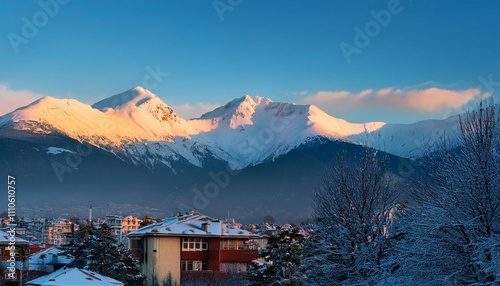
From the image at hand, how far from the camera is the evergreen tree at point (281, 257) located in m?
33.2

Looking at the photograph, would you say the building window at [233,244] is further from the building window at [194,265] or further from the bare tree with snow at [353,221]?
the bare tree with snow at [353,221]

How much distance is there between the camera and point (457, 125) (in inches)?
714

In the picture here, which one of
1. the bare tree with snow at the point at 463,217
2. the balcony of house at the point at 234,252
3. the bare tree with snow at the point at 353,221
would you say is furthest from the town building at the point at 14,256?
the bare tree with snow at the point at 463,217

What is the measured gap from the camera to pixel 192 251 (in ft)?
181

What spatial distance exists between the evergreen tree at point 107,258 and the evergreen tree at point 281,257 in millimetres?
13202

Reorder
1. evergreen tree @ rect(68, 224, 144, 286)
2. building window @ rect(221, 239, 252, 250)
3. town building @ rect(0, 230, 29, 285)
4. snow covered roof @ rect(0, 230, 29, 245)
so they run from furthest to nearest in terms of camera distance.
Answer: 1. building window @ rect(221, 239, 252, 250)
2. snow covered roof @ rect(0, 230, 29, 245)
3. evergreen tree @ rect(68, 224, 144, 286)
4. town building @ rect(0, 230, 29, 285)

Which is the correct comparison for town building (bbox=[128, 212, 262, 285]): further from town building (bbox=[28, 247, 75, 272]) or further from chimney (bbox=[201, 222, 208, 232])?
town building (bbox=[28, 247, 75, 272])

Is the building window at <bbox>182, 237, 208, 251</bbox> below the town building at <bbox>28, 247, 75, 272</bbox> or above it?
above

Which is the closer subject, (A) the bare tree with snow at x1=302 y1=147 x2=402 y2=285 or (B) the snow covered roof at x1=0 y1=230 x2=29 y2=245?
(A) the bare tree with snow at x1=302 y1=147 x2=402 y2=285

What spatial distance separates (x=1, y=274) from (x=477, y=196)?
124ft

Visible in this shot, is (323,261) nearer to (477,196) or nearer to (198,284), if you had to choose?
(477,196)

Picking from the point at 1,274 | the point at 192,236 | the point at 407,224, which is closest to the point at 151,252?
the point at 192,236

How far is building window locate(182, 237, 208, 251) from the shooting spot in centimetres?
5506

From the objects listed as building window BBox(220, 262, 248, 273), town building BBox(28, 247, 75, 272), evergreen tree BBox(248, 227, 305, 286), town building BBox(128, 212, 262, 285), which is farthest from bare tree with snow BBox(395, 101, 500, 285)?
town building BBox(28, 247, 75, 272)
